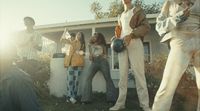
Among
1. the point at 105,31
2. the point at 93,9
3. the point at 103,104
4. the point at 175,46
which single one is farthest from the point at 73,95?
the point at 93,9

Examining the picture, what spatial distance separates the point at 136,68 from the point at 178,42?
2202 millimetres

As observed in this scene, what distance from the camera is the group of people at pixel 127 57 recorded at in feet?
11.3

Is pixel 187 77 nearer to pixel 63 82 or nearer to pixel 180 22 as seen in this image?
pixel 63 82

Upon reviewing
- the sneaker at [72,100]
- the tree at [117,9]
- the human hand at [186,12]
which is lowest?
the sneaker at [72,100]

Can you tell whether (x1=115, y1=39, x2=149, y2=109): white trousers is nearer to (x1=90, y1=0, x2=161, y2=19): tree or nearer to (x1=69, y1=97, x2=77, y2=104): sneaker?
(x1=69, y1=97, x2=77, y2=104): sneaker

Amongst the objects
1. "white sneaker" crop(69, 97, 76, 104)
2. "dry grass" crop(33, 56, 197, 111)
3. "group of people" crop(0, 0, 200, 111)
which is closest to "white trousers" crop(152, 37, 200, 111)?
"group of people" crop(0, 0, 200, 111)

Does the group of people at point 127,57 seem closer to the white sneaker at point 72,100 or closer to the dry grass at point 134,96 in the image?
the white sneaker at point 72,100

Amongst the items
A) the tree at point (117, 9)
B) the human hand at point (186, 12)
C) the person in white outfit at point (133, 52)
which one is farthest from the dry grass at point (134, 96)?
the tree at point (117, 9)

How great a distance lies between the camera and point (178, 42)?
5328 mm

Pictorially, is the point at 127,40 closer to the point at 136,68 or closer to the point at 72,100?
the point at 136,68

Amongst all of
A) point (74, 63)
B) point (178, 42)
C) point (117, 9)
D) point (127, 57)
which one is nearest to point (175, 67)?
point (178, 42)

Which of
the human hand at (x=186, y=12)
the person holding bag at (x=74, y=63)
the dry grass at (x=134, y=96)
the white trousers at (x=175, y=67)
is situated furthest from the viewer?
the person holding bag at (x=74, y=63)

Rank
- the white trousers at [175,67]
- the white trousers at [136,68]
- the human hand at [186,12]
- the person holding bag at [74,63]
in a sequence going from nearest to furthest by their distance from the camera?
the white trousers at [175,67] < the human hand at [186,12] < the white trousers at [136,68] < the person holding bag at [74,63]

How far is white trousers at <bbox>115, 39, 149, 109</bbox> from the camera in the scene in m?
7.41
